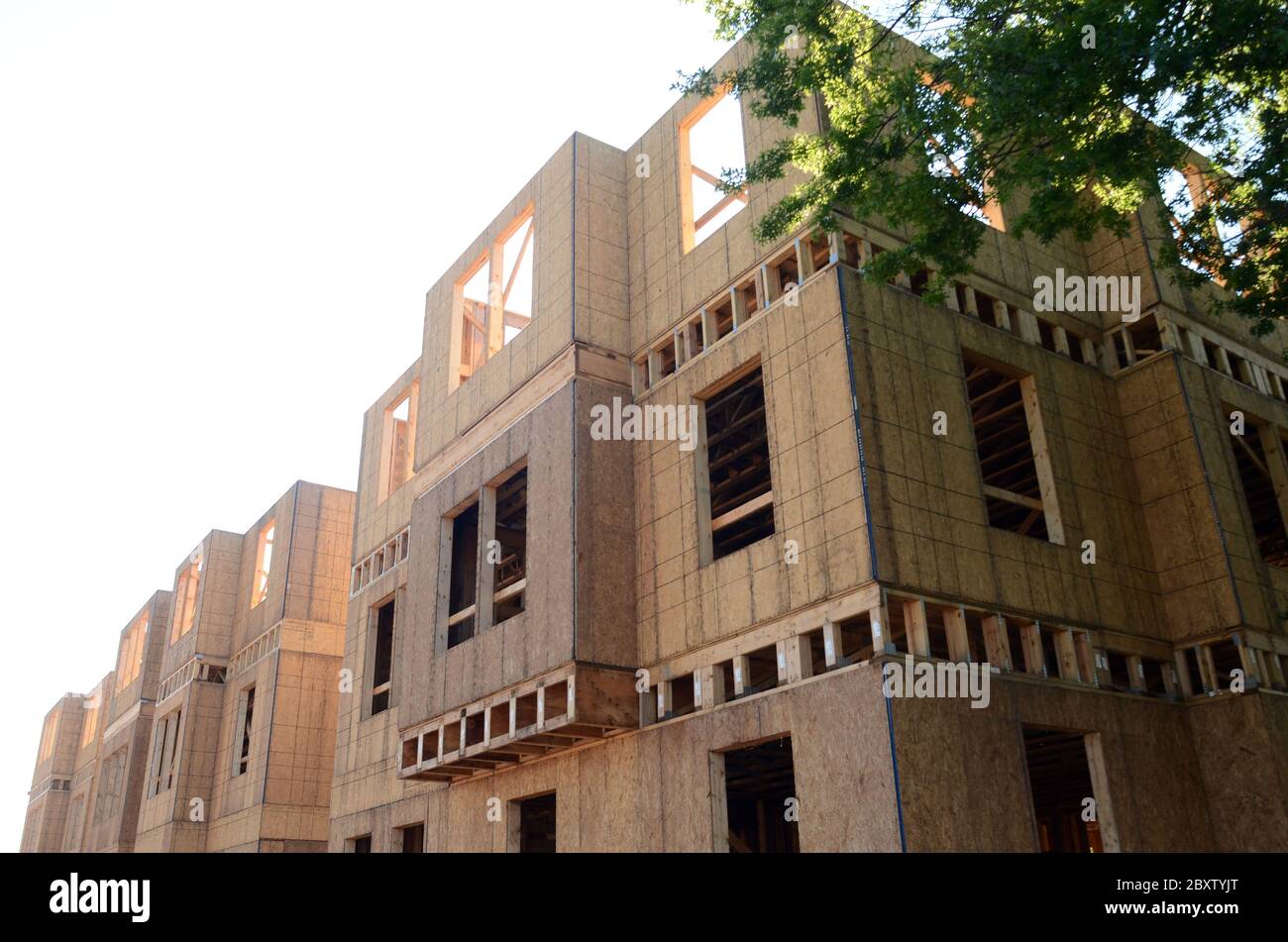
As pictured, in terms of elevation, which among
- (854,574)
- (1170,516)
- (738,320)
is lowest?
(854,574)

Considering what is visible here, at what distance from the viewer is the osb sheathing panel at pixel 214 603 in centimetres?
3747

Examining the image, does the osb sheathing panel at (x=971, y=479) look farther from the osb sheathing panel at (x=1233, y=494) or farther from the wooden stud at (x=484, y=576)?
the wooden stud at (x=484, y=576)

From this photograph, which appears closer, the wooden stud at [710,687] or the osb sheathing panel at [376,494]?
the wooden stud at [710,687]

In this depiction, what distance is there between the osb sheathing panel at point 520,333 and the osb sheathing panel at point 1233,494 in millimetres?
10901

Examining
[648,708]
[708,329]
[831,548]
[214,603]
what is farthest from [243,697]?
[831,548]

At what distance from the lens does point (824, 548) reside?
13898 millimetres

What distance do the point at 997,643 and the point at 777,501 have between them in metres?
3.50

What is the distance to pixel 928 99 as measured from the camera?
41.5 ft

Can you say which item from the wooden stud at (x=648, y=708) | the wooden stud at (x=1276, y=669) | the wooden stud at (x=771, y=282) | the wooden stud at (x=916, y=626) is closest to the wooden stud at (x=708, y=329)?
the wooden stud at (x=771, y=282)

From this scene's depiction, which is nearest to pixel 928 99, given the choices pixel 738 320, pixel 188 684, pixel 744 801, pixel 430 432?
pixel 738 320

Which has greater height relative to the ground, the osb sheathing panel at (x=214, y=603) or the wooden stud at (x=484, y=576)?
the osb sheathing panel at (x=214, y=603)

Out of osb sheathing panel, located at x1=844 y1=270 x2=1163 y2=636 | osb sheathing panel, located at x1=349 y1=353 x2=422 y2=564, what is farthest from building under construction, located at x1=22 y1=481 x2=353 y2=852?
osb sheathing panel, located at x1=844 y1=270 x2=1163 y2=636
